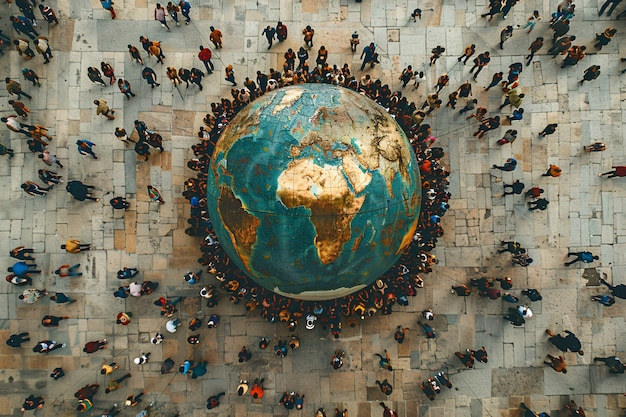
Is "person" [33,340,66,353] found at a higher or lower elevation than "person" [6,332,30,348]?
lower

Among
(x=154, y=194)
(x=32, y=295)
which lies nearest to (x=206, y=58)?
(x=154, y=194)

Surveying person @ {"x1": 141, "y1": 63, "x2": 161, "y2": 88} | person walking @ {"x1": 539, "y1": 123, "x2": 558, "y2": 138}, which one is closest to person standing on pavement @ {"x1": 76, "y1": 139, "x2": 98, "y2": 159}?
person @ {"x1": 141, "y1": 63, "x2": 161, "y2": 88}

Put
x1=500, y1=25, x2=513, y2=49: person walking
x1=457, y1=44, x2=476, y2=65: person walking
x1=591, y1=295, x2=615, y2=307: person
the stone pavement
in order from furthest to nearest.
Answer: the stone pavement < x1=457, y1=44, x2=476, y2=65: person walking < x1=500, y1=25, x2=513, y2=49: person walking < x1=591, y1=295, x2=615, y2=307: person

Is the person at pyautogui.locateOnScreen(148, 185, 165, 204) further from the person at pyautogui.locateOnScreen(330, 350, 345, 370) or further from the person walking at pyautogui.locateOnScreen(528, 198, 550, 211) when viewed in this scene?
the person walking at pyautogui.locateOnScreen(528, 198, 550, 211)

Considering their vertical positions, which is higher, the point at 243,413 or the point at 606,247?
the point at 606,247

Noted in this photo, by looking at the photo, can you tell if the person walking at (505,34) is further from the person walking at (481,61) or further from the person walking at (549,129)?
the person walking at (549,129)

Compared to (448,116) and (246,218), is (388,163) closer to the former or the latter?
(246,218)

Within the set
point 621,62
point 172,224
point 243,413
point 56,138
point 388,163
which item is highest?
point 621,62

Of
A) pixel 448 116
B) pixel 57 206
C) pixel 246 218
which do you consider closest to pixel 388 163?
pixel 246 218

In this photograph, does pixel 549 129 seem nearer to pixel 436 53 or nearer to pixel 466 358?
A: pixel 436 53
